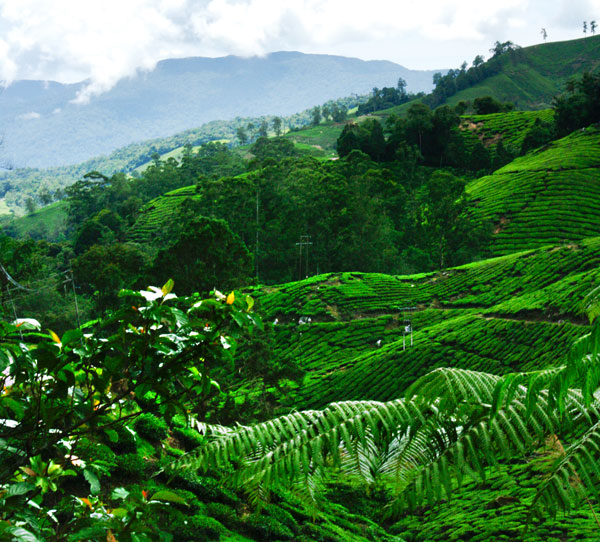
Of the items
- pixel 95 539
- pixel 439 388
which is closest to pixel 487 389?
pixel 439 388

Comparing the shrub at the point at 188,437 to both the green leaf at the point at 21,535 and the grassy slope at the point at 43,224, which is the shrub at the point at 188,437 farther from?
the grassy slope at the point at 43,224

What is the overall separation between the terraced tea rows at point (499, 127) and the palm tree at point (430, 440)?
60940mm

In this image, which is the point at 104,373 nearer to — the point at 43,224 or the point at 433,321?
the point at 433,321

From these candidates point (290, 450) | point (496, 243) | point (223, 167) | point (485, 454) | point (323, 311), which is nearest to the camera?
point (485, 454)

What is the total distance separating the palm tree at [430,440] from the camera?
2232mm

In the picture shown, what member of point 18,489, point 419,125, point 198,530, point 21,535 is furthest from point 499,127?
point 21,535

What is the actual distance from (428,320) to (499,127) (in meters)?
43.0

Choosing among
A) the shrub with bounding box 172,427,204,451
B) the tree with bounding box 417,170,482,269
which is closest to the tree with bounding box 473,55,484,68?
the tree with bounding box 417,170,482,269

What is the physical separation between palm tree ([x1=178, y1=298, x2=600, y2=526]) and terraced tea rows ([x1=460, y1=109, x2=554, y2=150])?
6094 centimetres

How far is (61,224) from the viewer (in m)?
75.2

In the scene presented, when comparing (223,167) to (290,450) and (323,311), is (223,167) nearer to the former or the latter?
(323,311)

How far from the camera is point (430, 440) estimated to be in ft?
9.22

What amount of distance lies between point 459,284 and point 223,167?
133 ft

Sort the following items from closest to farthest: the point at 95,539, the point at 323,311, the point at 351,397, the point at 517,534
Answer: the point at 95,539 → the point at 517,534 → the point at 351,397 → the point at 323,311
